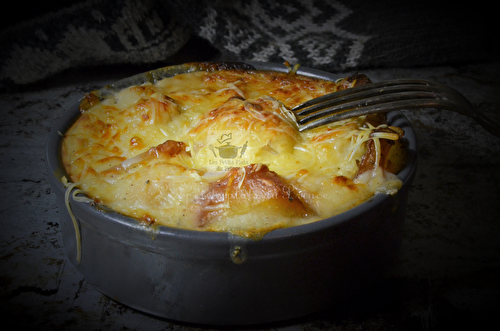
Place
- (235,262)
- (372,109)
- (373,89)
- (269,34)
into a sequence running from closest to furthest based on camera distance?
(235,262), (372,109), (373,89), (269,34)

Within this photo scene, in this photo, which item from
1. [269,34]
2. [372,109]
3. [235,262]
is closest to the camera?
[235,262]

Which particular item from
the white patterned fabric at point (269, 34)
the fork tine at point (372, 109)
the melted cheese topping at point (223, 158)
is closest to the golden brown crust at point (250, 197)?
the melted cheese topping at point (223, 158)

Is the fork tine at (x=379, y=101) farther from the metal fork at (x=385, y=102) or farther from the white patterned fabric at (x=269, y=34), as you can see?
the white patterned fabric at (x=269, y=34)

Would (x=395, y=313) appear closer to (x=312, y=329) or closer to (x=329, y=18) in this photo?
(x=312, y=329)

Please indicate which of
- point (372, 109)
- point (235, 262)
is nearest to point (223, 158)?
point (235, 262)

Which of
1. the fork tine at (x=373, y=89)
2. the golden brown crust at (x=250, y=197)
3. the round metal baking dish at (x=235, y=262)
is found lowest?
the round metal baking dish at (x=235, y=262)

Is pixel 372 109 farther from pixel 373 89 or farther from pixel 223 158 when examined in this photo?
pixel 223 158

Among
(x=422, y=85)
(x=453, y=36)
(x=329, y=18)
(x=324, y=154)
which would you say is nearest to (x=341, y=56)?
(x=329, y=18)
